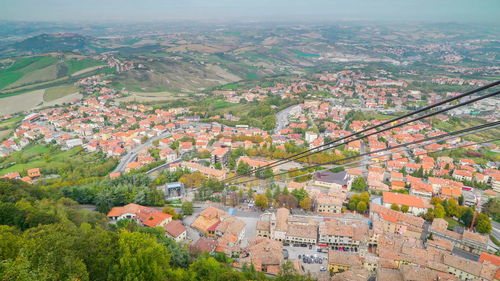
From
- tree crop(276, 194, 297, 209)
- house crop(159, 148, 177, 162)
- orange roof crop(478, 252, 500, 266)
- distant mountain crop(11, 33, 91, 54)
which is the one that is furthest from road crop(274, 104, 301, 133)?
distant mountain crop(11, 33, 91, 54)

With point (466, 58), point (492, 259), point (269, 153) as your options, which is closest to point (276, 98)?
point (269, 153)

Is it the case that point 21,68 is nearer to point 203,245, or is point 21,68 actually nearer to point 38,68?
point 38,68

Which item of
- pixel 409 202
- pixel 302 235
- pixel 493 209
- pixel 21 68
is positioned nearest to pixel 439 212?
pixel 409 202

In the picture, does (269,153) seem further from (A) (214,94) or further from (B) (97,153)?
(A) (214,94)

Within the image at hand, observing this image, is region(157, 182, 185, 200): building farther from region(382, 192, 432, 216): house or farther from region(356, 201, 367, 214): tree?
region(382, 192, 432, 216): house

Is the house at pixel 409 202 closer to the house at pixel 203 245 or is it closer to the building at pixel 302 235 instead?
the building at pixel 302 235
